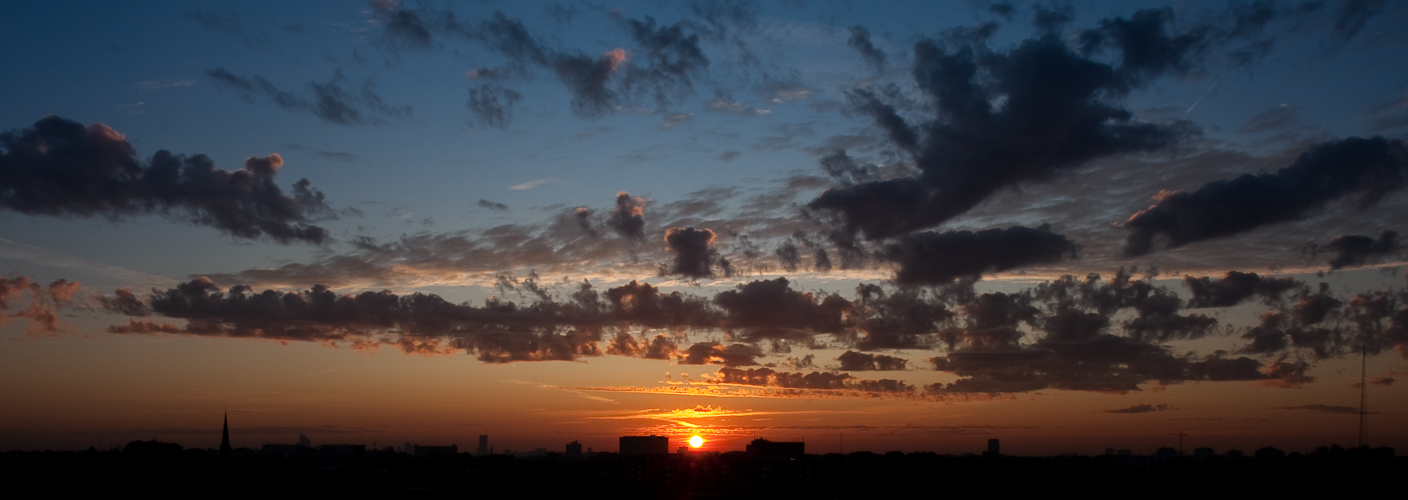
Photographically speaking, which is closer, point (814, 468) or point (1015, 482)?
point (1015, 482)

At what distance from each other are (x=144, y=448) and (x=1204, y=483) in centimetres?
19674

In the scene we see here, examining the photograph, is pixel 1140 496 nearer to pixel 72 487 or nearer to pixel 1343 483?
pixel 1343 483

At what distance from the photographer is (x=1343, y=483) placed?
11031 centimetres

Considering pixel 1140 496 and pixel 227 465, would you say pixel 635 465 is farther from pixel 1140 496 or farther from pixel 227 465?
pixel 1140 496


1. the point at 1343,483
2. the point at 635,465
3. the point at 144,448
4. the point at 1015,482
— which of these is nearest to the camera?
the point at 1343,483

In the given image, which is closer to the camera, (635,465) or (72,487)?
(72,487)

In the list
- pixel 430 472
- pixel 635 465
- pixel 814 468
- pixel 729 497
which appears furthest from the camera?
pixel 635 465

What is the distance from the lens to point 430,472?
14338cm

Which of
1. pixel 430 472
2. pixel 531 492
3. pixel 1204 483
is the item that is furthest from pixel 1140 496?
pixel 430 472

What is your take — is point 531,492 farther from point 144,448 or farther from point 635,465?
point 144,448

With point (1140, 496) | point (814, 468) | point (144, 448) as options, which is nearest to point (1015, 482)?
point (1140, 496)

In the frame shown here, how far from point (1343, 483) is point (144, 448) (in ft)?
696

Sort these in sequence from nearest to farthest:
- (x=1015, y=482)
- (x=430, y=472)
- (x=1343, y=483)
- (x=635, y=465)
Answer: (x=1343, y=483) < (x=1015, y=482) < (x=430, y=472) < (x=635, y=465)

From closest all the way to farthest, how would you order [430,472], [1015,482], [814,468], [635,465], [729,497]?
[729,497], [1015,482], [814,468], [430,472], [635,465]
